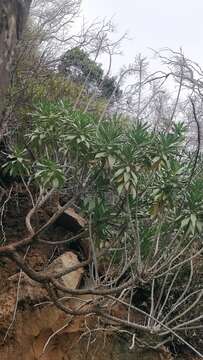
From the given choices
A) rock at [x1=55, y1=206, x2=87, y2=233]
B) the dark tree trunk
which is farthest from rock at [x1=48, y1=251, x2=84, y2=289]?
the dark tree trunk

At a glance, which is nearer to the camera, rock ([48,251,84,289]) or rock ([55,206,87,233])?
rock ([48,251,84,289])

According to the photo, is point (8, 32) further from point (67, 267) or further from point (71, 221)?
point (71, 221)

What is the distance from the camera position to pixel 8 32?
2.62 m

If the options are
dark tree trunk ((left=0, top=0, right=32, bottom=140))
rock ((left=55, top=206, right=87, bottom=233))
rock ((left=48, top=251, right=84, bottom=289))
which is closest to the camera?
dark tree trunk ((left=0, top=0, right=32, bottom=140))

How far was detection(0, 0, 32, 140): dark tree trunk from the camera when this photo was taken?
8.22ft

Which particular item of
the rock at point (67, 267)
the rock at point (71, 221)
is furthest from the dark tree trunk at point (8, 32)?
the rock at point (71, 221)

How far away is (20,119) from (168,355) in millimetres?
4130

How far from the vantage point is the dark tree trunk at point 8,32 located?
2.51 m

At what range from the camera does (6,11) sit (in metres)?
2.59

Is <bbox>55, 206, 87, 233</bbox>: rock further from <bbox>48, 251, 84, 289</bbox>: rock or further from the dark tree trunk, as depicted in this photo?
the dark tree trunk

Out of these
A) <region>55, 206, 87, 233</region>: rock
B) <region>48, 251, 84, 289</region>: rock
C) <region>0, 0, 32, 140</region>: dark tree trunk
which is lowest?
<region>48, 251, 84, 289</region>: rock

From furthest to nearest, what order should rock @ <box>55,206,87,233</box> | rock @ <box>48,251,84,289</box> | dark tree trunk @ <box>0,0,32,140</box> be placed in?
rock @ <box>55,206,87,233</box> < rock @ <box>48,251,84,289</box> < dark tree trunk @ <box>0,0,32,140</box>

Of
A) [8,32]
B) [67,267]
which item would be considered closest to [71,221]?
[67,267]

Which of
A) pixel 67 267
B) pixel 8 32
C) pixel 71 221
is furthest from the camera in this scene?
pixel 71 221
